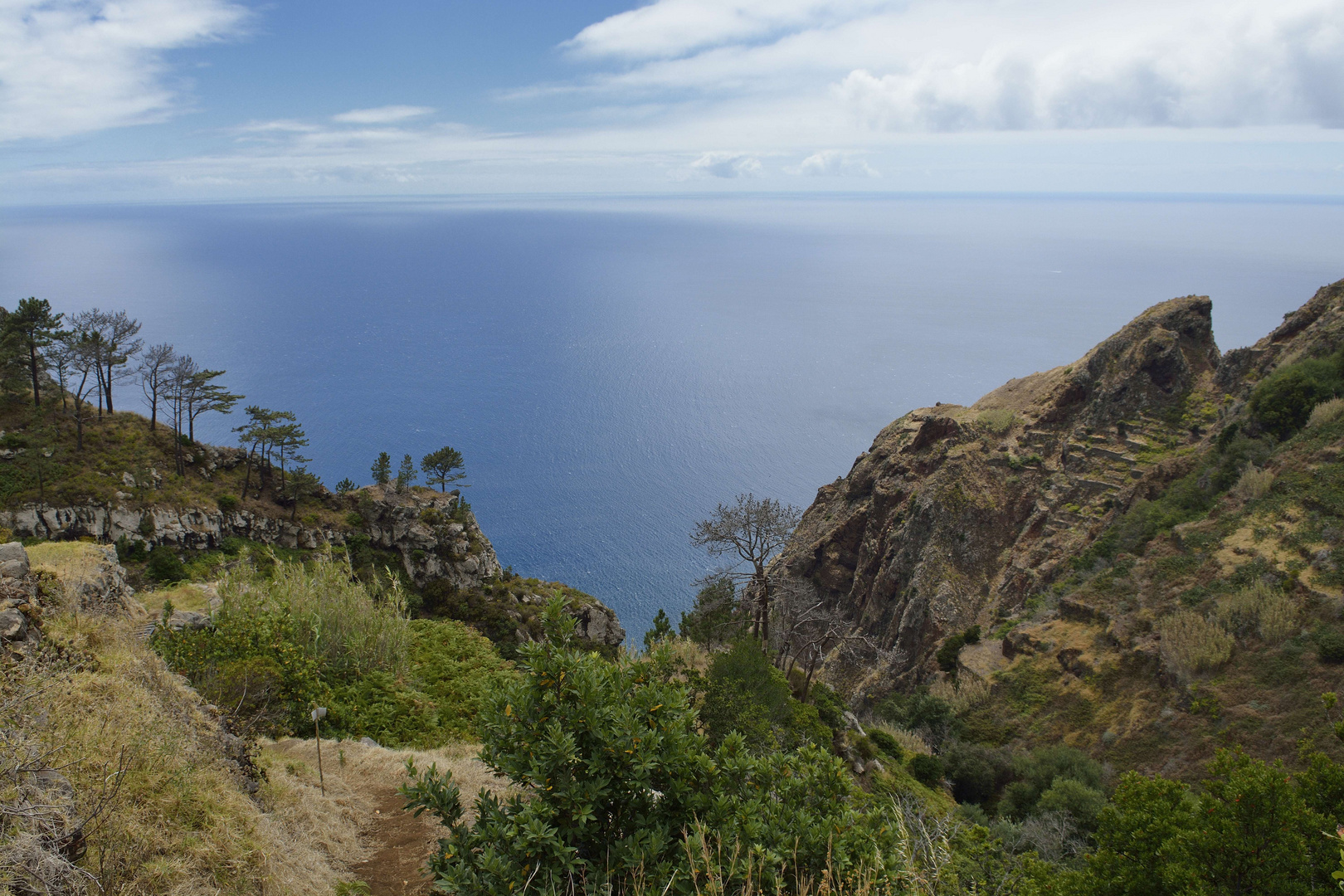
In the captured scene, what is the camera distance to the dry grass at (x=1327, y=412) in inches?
915

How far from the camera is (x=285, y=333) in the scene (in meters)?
127

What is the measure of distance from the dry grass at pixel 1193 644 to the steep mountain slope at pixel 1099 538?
20cm

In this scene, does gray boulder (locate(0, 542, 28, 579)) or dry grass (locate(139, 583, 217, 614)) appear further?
dry grass (locate(139, 583, 217, 614))

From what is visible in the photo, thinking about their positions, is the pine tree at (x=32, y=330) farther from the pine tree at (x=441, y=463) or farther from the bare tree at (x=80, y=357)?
the pine tree at (x=441, y=463)

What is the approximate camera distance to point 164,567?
107ft

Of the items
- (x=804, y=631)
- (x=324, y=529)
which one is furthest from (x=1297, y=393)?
(x=324, y=529)

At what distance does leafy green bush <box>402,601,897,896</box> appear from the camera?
4.55m

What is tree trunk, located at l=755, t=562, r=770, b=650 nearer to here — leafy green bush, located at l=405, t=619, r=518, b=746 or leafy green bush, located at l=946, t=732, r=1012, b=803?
leafy green bush, located at l=946, t=732, r=1012, b=803

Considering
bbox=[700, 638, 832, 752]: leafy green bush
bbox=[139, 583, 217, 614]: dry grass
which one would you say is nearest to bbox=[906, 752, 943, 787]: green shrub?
bbox=[700, 638, 832, 752]: leafy green bush

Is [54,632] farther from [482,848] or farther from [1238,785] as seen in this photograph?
[1238,785]

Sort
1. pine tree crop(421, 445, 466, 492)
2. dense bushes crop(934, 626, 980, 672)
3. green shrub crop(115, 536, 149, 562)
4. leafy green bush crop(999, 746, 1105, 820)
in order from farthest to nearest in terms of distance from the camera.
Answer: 1. pine tree crop(421, 445, 466, 492)
2. green shrub crop(115, 536, 149, 562)
3. dense bushes crop(934, 626, 980, 672)
4. leafy green bush crop(999, 746, 1105, 820)

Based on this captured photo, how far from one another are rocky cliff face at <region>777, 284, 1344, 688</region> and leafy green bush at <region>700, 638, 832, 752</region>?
1584 centimetres

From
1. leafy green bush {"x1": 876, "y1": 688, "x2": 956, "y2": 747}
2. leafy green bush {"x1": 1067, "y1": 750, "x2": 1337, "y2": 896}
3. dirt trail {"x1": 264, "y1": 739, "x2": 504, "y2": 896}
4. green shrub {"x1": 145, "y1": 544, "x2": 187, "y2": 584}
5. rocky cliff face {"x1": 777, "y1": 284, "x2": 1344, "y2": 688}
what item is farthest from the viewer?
green shrub {"x1": 145, "y1": 544, "x2": 187, "y2": 584}

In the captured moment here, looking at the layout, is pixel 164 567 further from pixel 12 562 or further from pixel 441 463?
pixel 12 562
